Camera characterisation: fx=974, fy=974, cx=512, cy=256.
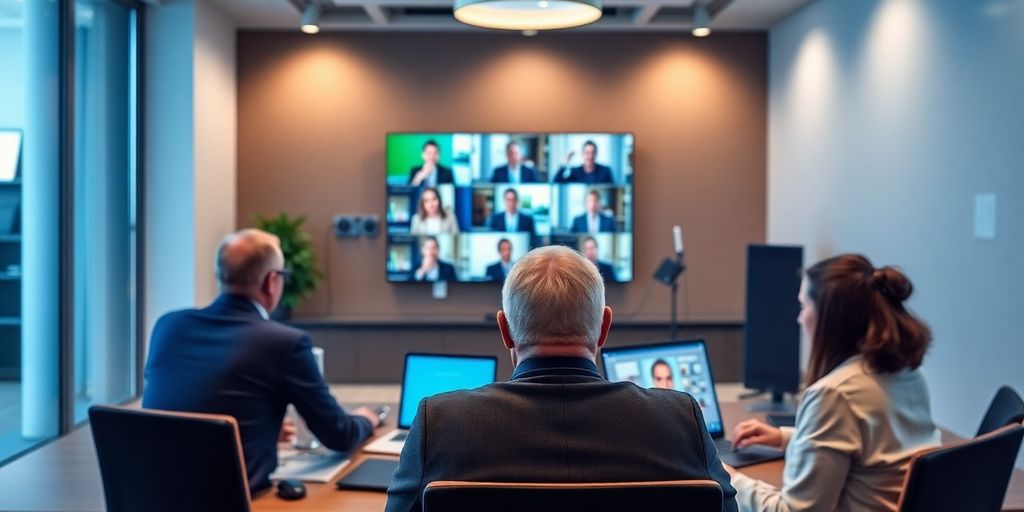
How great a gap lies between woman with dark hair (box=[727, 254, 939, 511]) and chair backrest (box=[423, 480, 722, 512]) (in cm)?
86

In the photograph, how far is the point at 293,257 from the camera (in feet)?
21.9

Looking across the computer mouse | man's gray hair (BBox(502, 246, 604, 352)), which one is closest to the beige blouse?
man's gray hair (BBox(502, 246, 604, 352))

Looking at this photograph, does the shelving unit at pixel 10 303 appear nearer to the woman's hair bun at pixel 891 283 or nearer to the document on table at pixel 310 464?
the document on table at pixel 310 464

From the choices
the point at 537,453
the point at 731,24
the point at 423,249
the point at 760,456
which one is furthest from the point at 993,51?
the point at 423,249

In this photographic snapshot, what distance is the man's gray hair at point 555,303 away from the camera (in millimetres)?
1580

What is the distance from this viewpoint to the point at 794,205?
22.1 ft

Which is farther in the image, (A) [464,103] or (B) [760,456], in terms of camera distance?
(A) [464,103]

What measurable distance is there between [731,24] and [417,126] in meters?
2.39

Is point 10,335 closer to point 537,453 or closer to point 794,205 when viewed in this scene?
point 537,453

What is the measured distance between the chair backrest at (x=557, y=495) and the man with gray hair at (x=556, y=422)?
0.07 m

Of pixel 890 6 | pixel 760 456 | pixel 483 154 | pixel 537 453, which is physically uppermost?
pixel 890 6

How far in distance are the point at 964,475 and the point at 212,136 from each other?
5.63m

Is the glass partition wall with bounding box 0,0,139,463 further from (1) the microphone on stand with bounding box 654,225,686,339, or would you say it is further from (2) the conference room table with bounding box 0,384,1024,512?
(1) the microphone on stand with bounding box 654,225,686,339

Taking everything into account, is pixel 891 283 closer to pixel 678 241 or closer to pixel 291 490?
→ pixel 291 490
